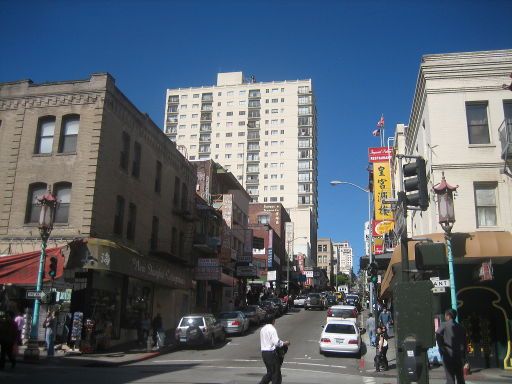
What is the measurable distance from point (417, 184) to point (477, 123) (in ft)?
45.0

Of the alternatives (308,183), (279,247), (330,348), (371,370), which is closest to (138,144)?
(330,348)

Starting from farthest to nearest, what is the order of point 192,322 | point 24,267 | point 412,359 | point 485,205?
1. point 192,322
2. point 24,267
3. point 485,205
4. point 412,359

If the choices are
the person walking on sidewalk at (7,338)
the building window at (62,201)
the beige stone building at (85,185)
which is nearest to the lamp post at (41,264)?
the beige stone building at (85,185)

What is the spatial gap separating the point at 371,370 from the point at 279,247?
63420 mm

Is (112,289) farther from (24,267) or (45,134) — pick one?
(45,134)

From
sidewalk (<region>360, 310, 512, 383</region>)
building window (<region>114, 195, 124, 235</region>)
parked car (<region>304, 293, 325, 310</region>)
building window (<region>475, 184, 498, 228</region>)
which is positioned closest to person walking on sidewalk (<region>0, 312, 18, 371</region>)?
building window (<region>114, 195, 124, 235</region>)

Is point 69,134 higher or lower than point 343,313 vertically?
higher

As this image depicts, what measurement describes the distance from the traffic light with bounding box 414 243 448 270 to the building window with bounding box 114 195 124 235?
65.4ft

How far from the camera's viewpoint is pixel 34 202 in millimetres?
24688

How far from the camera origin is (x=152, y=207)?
30.9 m

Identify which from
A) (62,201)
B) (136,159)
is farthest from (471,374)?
(136,159)

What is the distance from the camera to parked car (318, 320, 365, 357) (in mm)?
22438

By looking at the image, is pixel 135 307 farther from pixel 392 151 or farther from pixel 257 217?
pixel 257 217

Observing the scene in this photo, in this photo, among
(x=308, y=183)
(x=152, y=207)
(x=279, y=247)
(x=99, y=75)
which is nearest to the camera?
(x=99, y=75)
